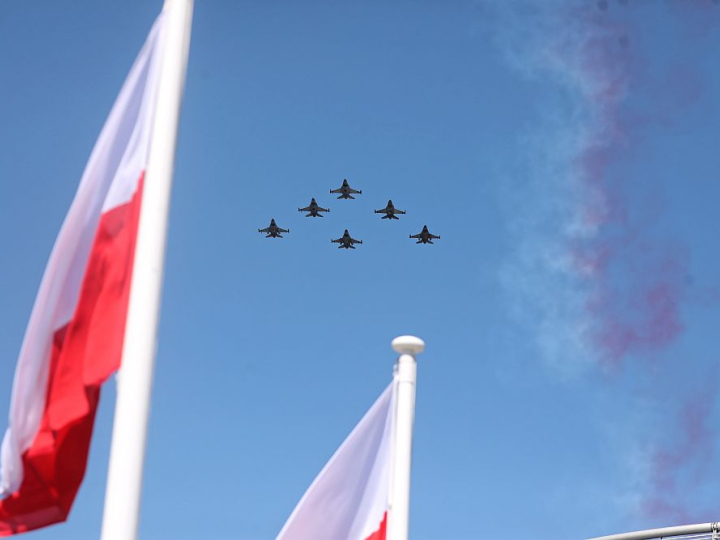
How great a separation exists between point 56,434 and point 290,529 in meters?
3.79

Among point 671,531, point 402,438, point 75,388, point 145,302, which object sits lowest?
point 75,388

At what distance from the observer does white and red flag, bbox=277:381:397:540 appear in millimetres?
12102

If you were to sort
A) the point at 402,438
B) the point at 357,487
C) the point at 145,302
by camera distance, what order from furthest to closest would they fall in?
the point at 357,487 < the point at 402,438 < the point at 145,302

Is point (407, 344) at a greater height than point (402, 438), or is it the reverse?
point (407, 344)

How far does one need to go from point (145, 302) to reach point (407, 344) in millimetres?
4915

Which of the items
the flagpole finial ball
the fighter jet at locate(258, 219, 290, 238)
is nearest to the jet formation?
the fighter jet at locate(258, 219, 290, 238)

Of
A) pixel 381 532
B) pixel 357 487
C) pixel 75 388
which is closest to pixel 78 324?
pixel 75 388

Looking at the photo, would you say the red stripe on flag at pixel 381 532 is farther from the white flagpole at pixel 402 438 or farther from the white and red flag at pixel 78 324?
the white and red flag at pixel 78 324

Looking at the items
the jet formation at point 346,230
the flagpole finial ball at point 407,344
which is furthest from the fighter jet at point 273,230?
the flagpole finial ball at point 407,344

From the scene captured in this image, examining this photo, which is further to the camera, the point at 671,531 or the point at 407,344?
the point at 671,531

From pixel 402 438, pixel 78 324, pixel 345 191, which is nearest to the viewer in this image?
pixel 78 324

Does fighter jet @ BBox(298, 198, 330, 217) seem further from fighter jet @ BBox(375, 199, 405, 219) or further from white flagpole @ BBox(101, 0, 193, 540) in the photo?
white flagpole @ BBox(101, 0, 193, 540)

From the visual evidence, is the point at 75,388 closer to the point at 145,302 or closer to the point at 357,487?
the point at 145,302

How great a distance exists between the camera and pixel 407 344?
12648 mm
